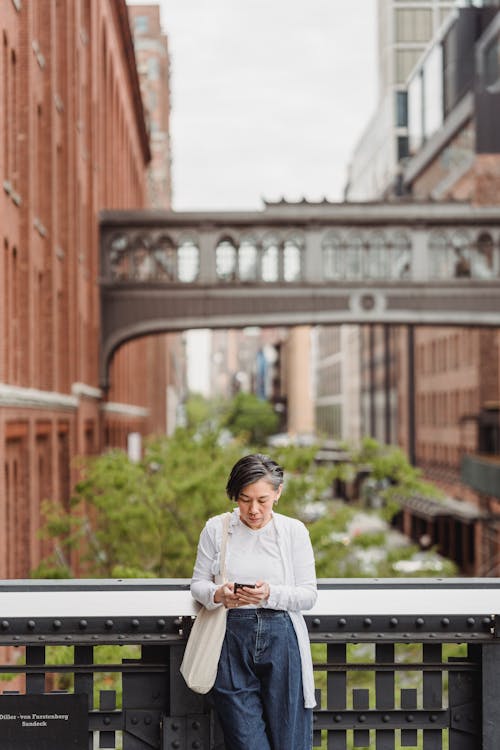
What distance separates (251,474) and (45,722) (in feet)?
4.51

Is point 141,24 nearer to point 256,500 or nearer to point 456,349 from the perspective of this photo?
point 456,349

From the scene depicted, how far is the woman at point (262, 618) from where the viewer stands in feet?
15.9

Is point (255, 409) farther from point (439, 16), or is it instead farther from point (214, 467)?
point (214, 467)

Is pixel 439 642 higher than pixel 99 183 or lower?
lower

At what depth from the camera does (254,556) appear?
16.2 ft

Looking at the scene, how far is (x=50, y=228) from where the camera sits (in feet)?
80.1

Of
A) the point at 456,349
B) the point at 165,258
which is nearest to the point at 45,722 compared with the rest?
the point at 165,258

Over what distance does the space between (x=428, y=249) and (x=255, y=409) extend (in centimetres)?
11674

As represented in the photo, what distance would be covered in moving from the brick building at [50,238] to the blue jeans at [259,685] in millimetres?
12891

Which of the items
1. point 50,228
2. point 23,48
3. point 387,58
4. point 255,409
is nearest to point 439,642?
point 23,48

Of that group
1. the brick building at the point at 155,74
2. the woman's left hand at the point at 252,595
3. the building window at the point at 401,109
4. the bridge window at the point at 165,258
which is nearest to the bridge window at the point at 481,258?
the bridge window at the point at 165,258

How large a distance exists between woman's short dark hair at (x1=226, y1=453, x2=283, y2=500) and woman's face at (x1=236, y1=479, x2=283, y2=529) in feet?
0.05

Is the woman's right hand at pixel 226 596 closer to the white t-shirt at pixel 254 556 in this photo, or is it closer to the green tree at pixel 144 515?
the white t-shirt at pixel 254 556

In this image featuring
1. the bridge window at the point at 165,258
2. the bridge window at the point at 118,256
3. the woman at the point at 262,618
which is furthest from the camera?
the bridge window at the point at 165,258
